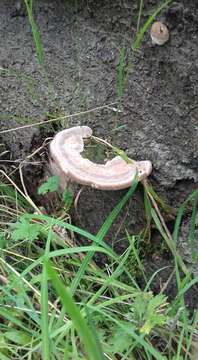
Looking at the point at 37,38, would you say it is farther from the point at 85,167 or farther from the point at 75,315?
the point at 75,315

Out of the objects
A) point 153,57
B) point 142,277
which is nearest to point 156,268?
point 142,277

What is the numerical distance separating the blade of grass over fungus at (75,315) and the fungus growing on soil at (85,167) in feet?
1.93

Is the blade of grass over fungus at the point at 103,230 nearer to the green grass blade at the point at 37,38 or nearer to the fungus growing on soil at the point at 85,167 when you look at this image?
the fungus growing on soil at the point at 85,167

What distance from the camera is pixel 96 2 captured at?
1.92 meters

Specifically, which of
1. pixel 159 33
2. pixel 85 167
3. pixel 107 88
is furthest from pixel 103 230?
pixel 159 33

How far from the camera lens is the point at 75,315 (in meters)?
1.12

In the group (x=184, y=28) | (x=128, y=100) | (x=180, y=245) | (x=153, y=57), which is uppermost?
(x=184, y=28)

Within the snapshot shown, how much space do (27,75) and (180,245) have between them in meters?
0.95

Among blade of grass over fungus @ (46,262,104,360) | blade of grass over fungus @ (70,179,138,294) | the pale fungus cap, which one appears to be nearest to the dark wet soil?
the pale fungus cap

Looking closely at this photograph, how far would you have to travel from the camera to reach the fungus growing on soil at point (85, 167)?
1.75m

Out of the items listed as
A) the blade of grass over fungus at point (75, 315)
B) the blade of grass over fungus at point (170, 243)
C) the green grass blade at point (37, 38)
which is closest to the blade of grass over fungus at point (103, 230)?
the blade of grass over fungus at point (170, 243)

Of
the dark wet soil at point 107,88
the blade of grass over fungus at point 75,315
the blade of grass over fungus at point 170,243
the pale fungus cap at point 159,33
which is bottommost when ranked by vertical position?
the blade of grass over fungus at point 170,243

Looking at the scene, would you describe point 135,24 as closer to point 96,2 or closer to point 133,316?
point 96,2

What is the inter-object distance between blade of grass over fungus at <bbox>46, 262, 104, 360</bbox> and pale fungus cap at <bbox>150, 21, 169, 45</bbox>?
3.09 ft
